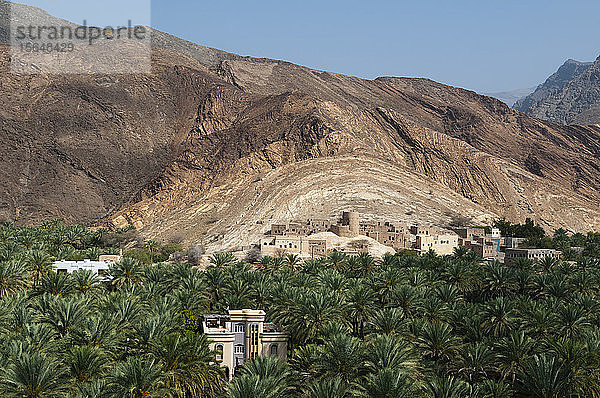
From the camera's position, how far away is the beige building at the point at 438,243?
239ft

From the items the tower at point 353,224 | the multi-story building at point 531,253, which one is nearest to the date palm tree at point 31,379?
the tower at point 353,224

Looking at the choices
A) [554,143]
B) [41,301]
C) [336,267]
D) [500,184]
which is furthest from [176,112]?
[41,301]

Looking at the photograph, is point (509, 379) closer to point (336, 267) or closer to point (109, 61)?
point (336, 267)

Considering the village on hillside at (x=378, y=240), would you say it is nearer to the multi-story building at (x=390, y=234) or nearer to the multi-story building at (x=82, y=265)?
the multi-story building at (x=390, y=234)

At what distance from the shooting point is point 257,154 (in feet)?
351

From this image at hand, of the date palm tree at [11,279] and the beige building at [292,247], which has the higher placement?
the beige building at [292,247]

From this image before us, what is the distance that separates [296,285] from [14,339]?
19672 millimetres

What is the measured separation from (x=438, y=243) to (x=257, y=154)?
136 feet

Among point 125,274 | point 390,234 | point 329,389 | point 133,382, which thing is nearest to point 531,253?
point 390,234

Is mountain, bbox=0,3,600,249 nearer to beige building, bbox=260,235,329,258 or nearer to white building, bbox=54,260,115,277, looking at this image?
beige building, bbox=260,235,329,258

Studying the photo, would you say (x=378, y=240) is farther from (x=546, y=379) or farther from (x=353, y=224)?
(x=546, y=379)

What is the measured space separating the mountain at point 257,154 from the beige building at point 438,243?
1273 centimetres

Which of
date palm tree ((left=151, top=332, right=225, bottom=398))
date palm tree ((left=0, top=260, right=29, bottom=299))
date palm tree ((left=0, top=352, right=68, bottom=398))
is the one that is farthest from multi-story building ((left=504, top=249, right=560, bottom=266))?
date palm tree ((left=0, top=352, right=68, bottom=398))

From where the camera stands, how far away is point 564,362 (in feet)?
90.7
